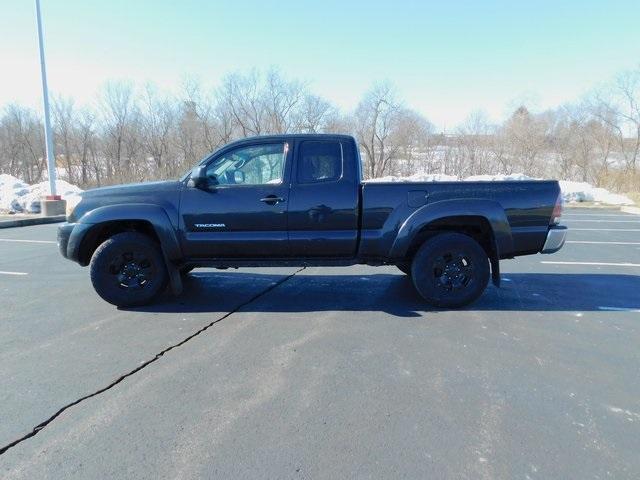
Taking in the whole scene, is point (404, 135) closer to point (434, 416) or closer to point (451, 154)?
point (451, 154)

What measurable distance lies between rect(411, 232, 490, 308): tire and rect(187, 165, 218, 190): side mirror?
2.58 m

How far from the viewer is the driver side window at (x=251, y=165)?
15.7 ft

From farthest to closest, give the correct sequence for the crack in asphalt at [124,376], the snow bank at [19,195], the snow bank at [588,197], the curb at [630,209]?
1. the snow bank at [588,197]
2. the curb at [630,209]
3. the snow bank at [19,195]
4. the crack in asphalt at [124,376]

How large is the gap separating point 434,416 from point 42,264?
735 centimetres

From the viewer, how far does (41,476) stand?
2170 millimetres

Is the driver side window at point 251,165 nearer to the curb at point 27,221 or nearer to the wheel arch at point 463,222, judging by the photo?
the wheel arch at point 463,222

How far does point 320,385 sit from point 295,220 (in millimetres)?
2133

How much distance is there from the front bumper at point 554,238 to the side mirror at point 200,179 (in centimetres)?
398

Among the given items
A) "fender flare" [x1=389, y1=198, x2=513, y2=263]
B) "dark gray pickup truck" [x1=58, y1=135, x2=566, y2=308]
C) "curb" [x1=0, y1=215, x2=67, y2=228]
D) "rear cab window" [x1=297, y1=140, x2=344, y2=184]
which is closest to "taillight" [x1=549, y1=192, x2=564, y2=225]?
"dark gray pickup truck" [x1=58, y1=135, x2=566, y2=308]

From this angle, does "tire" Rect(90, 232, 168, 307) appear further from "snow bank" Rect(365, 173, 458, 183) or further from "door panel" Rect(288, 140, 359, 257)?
"snow bank" Rect(365, 173, 458, 183)

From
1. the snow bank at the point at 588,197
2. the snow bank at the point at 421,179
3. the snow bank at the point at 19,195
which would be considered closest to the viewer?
the snow bank at the point at 421,179

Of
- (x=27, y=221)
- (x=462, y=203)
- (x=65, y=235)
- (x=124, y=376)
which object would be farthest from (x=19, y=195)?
(x=462, y=203)

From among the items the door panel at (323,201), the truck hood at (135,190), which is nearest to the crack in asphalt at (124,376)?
the door panel at (323,201)

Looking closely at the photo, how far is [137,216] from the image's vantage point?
4645mm
